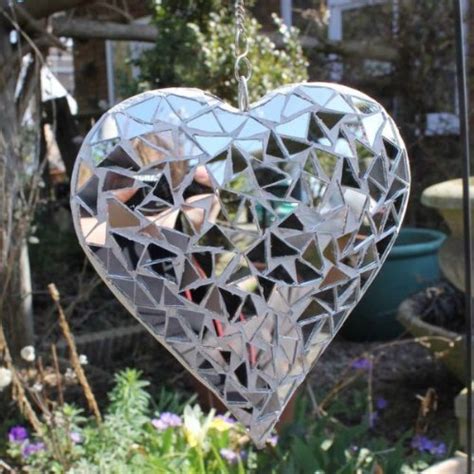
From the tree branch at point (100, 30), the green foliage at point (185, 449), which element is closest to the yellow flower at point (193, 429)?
the green foliage at point (185, 449)

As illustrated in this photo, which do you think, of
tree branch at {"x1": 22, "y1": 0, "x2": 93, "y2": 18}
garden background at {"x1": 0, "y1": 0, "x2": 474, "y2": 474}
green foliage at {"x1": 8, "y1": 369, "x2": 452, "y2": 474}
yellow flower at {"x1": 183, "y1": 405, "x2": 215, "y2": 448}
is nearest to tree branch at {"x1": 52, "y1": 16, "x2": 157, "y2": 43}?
garden background at {"x1": 0, "y1": 0, "x2": 474, "y2": 474}

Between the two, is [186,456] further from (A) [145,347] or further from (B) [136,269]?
(A) [145,347]

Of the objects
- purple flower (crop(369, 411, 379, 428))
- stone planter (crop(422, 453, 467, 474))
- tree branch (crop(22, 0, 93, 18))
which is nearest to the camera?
stone planter (crop(422, 453, 467, 474))

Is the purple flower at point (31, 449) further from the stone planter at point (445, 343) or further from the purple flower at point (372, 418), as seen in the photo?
the stone planter at point (445, 343)

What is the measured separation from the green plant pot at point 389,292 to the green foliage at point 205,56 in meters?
1.28

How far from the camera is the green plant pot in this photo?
13.2ft

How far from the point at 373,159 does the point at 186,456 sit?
1.29 metres

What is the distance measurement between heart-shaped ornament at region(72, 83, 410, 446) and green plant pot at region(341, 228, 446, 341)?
3053 mm

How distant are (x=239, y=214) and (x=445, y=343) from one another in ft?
6.86

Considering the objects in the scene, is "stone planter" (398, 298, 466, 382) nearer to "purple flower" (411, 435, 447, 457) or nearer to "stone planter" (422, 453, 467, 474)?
"purple flower" (411, 435, 447, 457)

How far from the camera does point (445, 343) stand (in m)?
2.82

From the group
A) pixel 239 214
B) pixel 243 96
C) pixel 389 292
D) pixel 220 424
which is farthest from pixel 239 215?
pixel 389 292

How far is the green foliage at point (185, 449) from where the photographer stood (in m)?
1.96

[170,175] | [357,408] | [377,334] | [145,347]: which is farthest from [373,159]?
[377,334]
